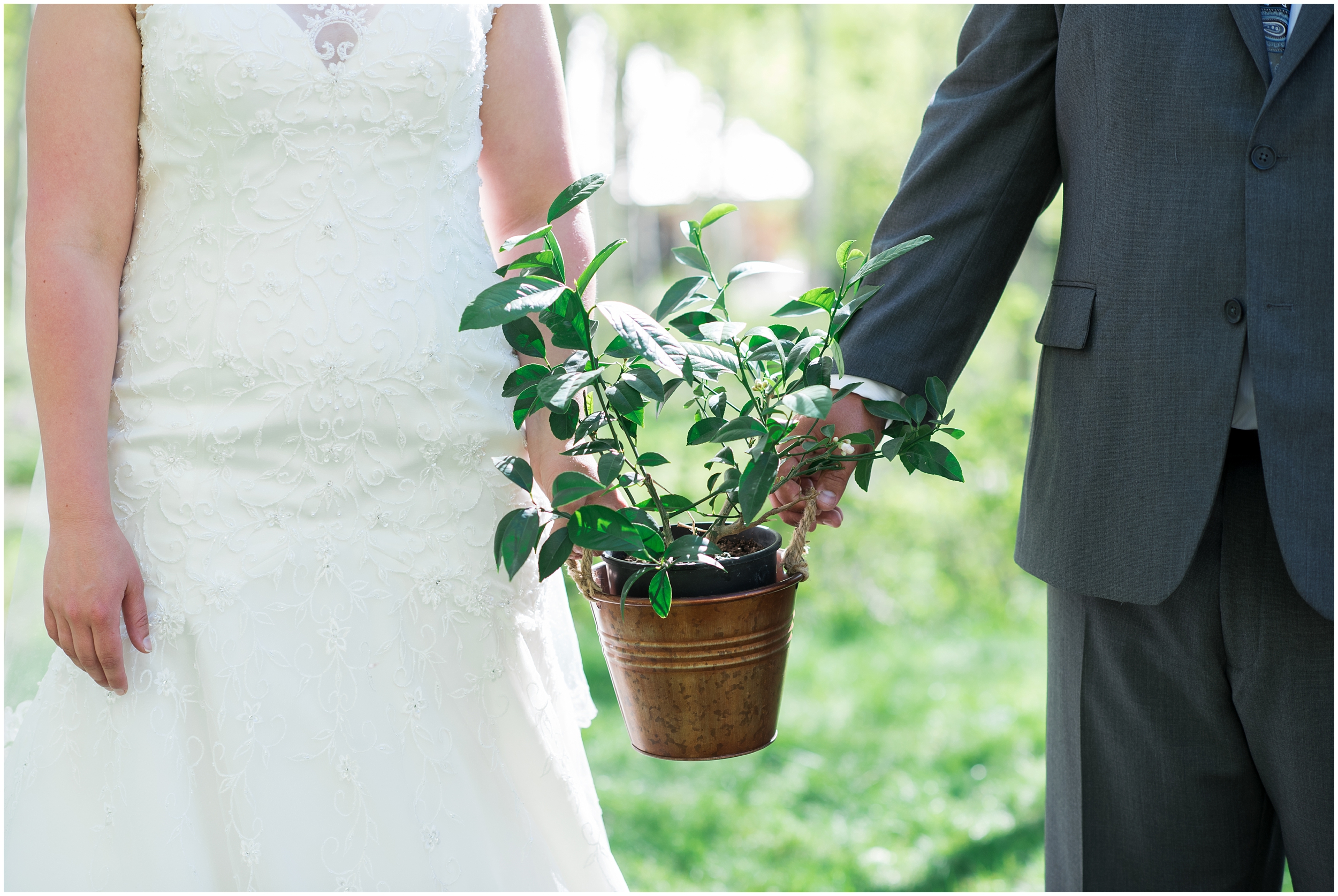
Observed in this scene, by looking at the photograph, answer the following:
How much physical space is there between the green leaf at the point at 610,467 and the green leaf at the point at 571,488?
0.03 ft

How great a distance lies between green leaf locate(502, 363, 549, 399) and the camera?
1.36 metres

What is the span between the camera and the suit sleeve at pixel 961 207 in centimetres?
159

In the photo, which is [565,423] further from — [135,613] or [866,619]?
[866,619]

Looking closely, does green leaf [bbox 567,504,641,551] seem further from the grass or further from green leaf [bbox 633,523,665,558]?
the grass

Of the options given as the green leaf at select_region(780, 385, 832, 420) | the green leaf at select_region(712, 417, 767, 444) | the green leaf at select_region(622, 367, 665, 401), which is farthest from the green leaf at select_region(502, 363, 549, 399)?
the green leaf at select_region(780, 385, 832, 420)

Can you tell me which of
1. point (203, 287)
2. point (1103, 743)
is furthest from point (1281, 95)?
point (203, 287)

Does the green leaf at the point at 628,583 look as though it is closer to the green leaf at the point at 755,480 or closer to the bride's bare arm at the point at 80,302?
the green leaf at the point at 755,480

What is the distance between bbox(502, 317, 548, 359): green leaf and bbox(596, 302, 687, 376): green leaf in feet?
0.34

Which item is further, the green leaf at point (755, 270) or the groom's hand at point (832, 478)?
the groom's hand at point (832, 478)

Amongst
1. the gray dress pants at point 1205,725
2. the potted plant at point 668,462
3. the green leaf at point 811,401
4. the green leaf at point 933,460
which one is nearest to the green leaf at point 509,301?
the potted plant at point 668,462

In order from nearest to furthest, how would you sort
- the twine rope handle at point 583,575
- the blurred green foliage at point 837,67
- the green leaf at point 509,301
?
the green leaf at point 509,301
the twine rope handle at point 583,575
the blurred green foliage at point 837,67

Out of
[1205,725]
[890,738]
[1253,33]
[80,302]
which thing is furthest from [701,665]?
[890,738]

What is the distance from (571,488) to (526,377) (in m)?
0.16

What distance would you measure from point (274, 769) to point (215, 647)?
0.17m
